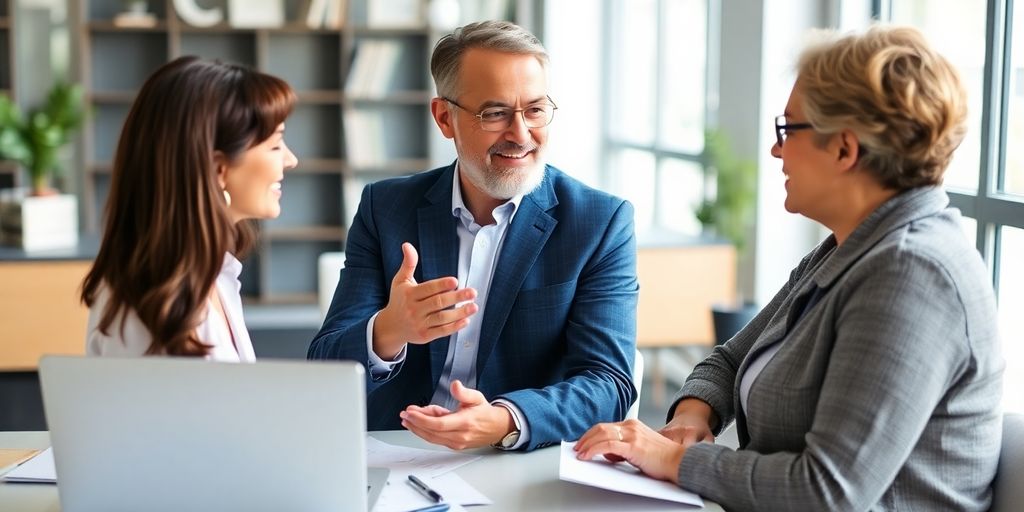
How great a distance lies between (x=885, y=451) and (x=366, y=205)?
127cm

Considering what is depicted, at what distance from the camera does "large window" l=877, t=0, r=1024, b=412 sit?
2957 millimetres

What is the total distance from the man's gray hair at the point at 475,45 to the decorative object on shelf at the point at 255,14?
4.05 metres

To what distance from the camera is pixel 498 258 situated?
224 centimetres

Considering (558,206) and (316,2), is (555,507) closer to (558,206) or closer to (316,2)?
(558,206)

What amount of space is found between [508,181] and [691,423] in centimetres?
64

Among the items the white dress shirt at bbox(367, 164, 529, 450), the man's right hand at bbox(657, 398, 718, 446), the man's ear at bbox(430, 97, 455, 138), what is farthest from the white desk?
the man's ear at bbox(430, 97, 455, 138)

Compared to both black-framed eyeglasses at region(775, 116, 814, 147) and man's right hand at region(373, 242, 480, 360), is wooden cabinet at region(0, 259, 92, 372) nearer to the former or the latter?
man's right hand at region(373, 242, 480, 360)

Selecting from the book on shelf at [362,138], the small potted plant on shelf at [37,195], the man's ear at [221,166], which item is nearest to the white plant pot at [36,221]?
the small potted plant on shelf at [37,195]

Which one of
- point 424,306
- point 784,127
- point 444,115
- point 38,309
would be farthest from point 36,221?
point 784,127

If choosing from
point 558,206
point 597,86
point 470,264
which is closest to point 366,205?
point 470,264

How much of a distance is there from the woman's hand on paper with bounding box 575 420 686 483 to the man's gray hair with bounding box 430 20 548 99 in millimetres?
875

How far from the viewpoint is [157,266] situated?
1.54m

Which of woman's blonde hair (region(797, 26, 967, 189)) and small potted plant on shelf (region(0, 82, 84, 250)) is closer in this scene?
woman's blonde hair (region(797, 26, 967, 189))

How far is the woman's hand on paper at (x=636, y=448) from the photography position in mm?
1618
